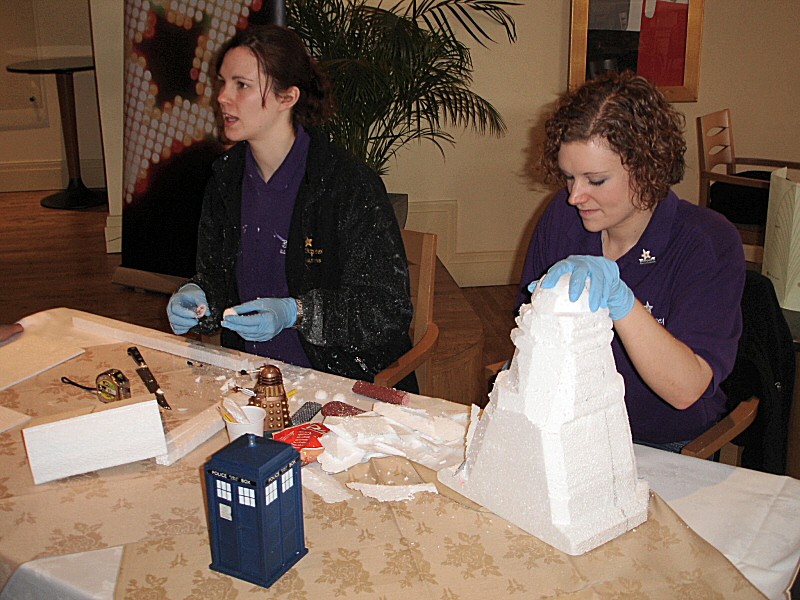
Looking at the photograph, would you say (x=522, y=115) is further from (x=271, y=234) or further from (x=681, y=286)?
(x=681, y=286)

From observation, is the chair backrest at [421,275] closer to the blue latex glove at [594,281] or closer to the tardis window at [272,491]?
the blue latex glove at [594,281]

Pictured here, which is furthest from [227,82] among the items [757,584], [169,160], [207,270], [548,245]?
[169,160]

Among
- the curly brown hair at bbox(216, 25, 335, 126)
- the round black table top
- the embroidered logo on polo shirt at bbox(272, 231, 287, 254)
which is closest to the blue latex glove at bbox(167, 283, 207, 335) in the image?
the embroidered logo on polo shirt at bbox(272, 231, 287, 254)

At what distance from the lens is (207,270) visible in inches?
95.3

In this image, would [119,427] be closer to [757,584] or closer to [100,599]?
[100,599]

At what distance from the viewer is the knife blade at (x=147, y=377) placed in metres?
1.76

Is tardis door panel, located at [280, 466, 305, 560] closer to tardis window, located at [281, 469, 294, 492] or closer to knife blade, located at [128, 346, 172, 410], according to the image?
tardis window, located at [281, 469, 294, 492]

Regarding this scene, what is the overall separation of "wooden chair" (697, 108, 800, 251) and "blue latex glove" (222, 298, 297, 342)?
2.60 metres

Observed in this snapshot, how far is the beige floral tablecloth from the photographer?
1201 millimetres

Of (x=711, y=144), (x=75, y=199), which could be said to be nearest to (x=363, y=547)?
(x=711, y=144)

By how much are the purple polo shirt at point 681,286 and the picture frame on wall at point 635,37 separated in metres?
2.94

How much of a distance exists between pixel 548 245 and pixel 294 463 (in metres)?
1.01

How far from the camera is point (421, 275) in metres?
2.39

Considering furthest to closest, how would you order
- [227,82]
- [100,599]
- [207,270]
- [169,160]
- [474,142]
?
[474,142] < [169,160] < [207,270] < [227,82] < [100,599]
